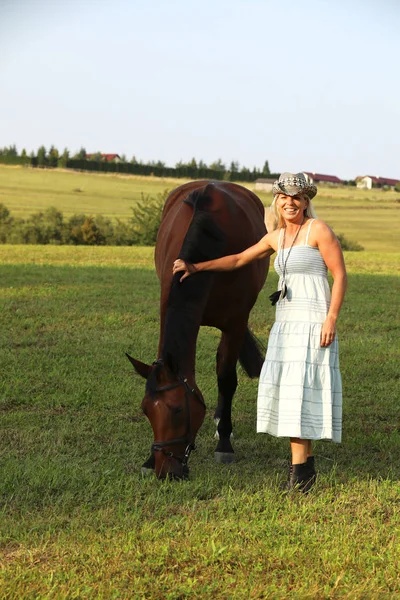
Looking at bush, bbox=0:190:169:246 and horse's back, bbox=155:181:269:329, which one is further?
bush, bbox=0:190:169:246

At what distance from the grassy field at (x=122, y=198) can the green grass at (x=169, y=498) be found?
42.8 m

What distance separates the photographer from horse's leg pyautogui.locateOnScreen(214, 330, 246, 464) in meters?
5.85

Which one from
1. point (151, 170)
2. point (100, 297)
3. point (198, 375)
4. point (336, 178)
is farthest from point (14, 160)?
point (198, 375)

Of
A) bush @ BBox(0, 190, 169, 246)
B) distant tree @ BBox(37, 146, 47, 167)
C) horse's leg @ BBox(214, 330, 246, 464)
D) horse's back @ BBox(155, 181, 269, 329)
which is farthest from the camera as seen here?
distant tree @ BBox(37, 146, 47, 167)

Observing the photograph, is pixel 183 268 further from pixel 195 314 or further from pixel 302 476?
pixel 302 476

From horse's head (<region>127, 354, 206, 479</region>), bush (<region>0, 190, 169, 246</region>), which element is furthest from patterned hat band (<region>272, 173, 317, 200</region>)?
bush (<region>0, 190, 169, 246</region>)

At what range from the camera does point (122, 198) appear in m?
68.9

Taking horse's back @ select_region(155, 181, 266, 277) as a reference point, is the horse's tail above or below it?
below

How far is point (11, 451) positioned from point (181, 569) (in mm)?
2338

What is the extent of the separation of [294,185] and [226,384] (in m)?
2.10

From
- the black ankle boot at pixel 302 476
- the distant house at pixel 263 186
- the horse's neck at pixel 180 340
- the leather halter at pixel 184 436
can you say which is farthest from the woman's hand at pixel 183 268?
the distant house at pixel 263 186

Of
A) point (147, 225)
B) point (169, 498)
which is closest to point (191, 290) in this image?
point (169, 498)

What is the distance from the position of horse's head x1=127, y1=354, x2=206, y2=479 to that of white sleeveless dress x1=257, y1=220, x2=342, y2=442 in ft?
1.56

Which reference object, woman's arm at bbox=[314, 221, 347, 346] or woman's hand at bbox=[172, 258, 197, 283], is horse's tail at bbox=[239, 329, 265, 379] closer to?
woman's hand at bbox=[172, 258, 197, 283]
